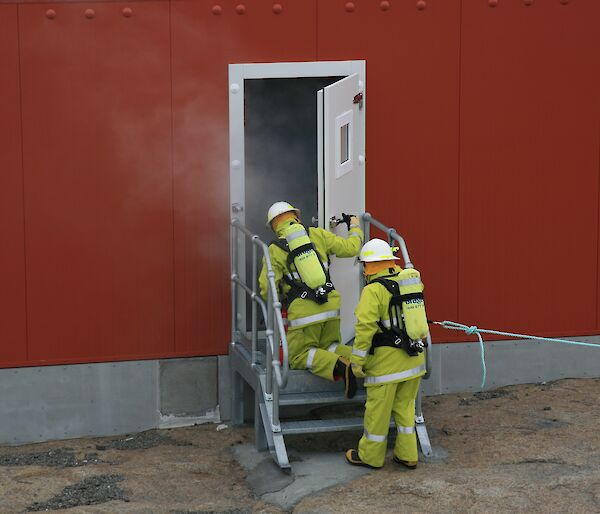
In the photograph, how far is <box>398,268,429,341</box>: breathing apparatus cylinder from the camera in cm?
768

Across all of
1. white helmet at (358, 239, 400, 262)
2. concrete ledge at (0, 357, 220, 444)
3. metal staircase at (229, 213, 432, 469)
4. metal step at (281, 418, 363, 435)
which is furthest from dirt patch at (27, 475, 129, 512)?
white helmet at (358, 239, 400, 262)

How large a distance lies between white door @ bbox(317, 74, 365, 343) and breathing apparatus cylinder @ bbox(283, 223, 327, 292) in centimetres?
46

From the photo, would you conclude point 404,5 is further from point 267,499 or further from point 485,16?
point 267,499

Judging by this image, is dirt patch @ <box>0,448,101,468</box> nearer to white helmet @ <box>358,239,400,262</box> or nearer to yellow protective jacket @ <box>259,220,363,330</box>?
yellow protective jacket @ <box>259,220,363,330</box>

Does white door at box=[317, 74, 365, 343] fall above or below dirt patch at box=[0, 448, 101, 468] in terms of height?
Result: above

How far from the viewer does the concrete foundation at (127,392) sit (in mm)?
8889

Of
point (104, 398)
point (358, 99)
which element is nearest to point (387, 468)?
point (104, 398)

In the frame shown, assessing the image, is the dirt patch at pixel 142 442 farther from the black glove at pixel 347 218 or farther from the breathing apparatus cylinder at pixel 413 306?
the breathing apparatus cylinder at pixel 413 306

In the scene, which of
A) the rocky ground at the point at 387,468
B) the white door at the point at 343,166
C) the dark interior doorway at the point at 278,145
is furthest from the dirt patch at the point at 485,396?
the dark interior doorway at the point at 278,145

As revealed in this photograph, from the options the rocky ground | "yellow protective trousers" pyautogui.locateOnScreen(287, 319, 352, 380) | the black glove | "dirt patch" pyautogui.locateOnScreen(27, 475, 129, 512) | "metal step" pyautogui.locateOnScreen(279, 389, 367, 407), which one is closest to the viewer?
the rocky ground

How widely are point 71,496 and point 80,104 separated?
3038mm

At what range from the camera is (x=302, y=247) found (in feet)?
27.2

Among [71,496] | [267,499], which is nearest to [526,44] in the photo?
[267,499]

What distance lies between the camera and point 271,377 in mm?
7961
